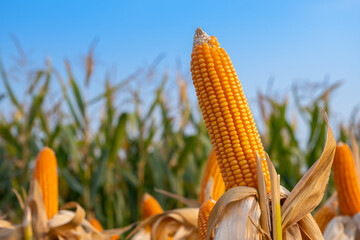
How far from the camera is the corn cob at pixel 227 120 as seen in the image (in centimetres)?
105

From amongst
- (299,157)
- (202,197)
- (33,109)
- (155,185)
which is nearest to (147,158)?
(155,185)

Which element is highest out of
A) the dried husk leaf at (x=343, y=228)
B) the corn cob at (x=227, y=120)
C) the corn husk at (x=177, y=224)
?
the corn cob at (x=227, y=120)

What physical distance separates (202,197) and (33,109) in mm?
3836

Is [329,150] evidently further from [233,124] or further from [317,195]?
[233,124]

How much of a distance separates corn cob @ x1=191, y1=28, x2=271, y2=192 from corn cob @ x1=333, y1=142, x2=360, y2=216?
891mm

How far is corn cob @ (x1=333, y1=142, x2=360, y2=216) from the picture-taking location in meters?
1.78

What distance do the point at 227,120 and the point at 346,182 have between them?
1012 millimetres

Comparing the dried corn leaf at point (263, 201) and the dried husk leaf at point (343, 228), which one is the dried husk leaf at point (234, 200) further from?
the dried husk leaf at point (343, 228)

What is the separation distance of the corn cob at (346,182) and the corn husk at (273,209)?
0.78 m

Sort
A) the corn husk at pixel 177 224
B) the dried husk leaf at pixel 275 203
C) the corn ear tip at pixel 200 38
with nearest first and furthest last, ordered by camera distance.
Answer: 1. the dried husk leaf at pixel 275 203
2. the corn ear tip at pixel 200 38
3. the corn husk at pixel 177 224

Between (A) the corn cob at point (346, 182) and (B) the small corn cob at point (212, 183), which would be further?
(A) the corn cob at point (346, 182)

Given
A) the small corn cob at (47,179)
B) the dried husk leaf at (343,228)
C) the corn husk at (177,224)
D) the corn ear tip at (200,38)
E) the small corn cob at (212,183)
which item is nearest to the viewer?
the corn ear tip at (200,38)

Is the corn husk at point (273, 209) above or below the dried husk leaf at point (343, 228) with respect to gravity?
above

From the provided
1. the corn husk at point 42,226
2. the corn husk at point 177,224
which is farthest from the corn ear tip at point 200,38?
the corn husk at point 42,226
